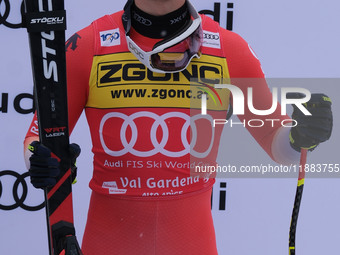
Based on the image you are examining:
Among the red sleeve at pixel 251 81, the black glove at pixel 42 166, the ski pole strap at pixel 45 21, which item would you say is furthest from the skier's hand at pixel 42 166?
the red sleeve at pixel 251 81

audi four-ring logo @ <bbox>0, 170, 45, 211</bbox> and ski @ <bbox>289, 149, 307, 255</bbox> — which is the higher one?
ski @ <bbox>289, 149, 307, 255</bbox>

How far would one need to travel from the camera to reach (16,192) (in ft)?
9.48

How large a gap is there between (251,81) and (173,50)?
12.1 inches

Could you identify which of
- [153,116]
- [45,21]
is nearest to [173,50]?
[153,116]

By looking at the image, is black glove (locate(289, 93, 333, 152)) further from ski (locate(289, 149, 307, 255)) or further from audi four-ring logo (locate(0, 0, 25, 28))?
audi four-ring logo (locate(0, 0, 25, 28))

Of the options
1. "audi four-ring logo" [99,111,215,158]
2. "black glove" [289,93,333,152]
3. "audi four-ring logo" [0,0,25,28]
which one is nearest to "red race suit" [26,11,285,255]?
"audi four-ring logo" [99,111,215,158]

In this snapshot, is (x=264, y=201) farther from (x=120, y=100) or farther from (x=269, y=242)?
(x=120, y=100)

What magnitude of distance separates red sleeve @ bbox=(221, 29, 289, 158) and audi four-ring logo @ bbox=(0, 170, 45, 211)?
1.46 m

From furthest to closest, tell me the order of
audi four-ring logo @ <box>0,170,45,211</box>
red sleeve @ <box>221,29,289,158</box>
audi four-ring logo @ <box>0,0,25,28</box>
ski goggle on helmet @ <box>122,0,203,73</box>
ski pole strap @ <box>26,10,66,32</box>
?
audi four-ring logo @ <box>0,170,45,211</box> → audi four-ring logo @ <box>0,0,25,28</box> → red sleeve @ <box>221,29,289,158</box> → ski goggle on helmet @ <box>122,0,203,73</box> → ski pole strap @ <box>26,10,66,32</box>

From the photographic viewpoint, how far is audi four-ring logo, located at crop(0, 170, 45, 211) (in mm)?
2861

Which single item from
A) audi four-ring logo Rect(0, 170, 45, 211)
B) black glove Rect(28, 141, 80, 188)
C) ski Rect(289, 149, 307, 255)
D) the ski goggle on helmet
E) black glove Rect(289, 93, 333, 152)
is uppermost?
the ski goggle on helmet

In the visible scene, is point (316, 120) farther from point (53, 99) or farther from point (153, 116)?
point (53, 99)

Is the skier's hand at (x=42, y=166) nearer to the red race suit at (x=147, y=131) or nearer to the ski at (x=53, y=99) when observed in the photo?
the ski at (x=53, y=99)

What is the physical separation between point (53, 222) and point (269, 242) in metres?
1.61
